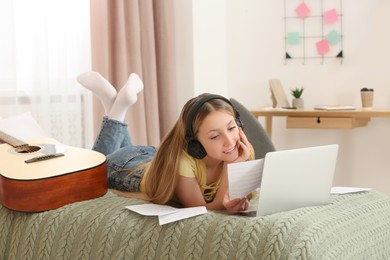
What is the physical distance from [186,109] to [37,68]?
1.64 metres

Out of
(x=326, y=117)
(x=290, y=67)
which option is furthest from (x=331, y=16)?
(x=326, y=117)

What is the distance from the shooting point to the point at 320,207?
53.2 inches

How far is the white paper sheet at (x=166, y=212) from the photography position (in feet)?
4.30

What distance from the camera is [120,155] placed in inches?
79.4

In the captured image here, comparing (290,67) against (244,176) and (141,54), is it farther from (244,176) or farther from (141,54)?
(244,176)

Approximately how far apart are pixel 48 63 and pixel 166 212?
1.85 meters

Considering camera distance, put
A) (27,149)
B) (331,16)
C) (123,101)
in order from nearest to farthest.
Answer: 1. (27,149)
2. (123,101)
3. (331,16)

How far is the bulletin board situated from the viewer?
3.70 meters

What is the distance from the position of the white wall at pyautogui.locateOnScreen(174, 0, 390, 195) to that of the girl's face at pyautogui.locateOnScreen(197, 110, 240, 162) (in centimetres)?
225

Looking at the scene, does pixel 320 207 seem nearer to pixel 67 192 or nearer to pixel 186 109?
pixel 186 109

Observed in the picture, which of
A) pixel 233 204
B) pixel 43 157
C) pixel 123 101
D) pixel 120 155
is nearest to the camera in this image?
pixel 233 204

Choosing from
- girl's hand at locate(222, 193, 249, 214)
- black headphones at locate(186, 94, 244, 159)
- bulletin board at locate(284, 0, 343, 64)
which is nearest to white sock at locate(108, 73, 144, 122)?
black headphones at locate(186, 94, 244, 159)

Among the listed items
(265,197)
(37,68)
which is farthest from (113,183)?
(37,68)

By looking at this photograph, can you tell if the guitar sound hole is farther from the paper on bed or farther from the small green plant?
the small green plant
